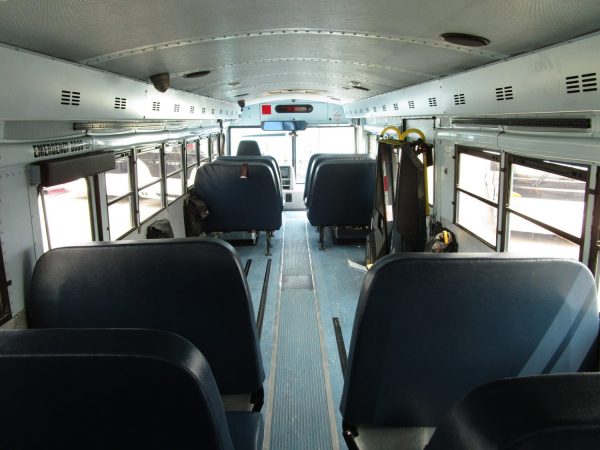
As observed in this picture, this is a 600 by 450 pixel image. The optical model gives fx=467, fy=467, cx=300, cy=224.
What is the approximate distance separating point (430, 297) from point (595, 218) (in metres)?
1.32

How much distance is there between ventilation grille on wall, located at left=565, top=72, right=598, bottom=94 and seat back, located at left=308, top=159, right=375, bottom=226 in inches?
162

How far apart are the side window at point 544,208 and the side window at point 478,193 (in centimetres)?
19

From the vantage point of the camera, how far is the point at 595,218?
2639 mm

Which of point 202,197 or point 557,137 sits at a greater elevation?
point 557,137

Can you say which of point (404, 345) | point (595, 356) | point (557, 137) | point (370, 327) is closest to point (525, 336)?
point (595, 356)

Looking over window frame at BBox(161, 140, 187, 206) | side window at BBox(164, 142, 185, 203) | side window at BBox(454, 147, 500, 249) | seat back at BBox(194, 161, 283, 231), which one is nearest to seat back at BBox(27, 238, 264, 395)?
side window at BBox(454, 147, 500, 249)

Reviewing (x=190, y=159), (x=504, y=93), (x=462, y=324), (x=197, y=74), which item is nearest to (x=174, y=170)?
(x=190, y=159)

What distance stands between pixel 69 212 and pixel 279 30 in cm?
223

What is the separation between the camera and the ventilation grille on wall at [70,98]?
274 centimetres

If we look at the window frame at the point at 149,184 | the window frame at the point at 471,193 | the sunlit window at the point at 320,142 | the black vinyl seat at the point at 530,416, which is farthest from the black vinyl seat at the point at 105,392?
the sunlit window at the point at 320,142

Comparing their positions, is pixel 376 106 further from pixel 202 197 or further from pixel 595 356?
pixel 595 356

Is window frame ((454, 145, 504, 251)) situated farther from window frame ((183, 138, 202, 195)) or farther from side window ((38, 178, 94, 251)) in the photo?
window frame ((183, 138, 202, 195))

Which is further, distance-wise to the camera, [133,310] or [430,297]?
[133,310]

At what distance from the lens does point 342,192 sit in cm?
665
